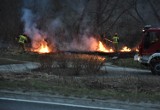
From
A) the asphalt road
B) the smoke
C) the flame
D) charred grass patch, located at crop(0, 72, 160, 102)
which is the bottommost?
the asphalt road

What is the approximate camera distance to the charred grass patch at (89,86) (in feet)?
46.0

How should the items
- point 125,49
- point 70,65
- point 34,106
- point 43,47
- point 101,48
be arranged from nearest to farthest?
point 34,106, point 70,65, point 43,47, point 125,49, point 101,48

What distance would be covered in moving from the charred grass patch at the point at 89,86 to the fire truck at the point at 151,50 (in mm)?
6513

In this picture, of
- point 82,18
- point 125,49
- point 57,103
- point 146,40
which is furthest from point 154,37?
point 82,18

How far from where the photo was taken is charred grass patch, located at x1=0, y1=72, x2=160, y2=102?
46.0 ft

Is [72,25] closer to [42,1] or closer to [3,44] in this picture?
[42,1]

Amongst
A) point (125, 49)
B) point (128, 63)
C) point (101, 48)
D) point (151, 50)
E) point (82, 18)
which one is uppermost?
point (82, 18)

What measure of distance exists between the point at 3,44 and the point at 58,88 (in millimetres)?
35468

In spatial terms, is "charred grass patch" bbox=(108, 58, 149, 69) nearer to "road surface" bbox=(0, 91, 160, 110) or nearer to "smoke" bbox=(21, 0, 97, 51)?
"smoke" bbox=(21, 0, 97, 51)

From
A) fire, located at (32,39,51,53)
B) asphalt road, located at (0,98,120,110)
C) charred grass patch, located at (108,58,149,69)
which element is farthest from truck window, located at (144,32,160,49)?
fire, located at (32,39,51,53)

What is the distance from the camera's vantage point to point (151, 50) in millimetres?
24359

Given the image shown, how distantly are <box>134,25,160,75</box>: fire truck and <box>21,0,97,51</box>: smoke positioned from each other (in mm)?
21783

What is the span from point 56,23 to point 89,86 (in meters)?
34.7

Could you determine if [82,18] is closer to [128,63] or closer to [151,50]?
[128,63]
